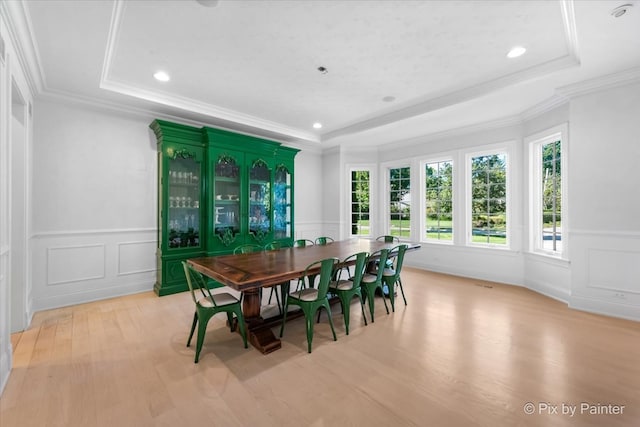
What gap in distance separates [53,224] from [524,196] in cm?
675

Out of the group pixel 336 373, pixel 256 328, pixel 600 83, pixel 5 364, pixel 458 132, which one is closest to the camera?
pixel 5 364

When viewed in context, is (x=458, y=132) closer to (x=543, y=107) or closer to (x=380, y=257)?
(x=543, y=107)

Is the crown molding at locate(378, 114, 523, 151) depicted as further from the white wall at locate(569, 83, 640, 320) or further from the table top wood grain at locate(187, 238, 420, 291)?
the table top wood grain at locate(187, 238, 420, 291)

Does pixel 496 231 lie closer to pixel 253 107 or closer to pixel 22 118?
pixel 253 107

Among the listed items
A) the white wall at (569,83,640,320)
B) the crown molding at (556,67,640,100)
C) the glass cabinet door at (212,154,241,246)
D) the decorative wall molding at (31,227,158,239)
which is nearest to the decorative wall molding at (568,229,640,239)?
the white wall at (569,83,640,320)

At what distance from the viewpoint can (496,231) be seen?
190 inches

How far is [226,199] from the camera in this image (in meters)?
4.73

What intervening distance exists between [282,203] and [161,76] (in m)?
2.93

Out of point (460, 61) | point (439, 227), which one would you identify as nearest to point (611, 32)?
point (460, 61)

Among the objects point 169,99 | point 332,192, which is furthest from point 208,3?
point 332,192

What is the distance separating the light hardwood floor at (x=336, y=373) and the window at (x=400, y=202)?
2.92 metres

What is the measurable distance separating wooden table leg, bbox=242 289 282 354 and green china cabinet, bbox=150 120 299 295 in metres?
2.02

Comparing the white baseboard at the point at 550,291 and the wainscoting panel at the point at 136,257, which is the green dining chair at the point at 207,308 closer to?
the wainscoting panel at the point at 136,257

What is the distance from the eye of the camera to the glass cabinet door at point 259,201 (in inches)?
198
